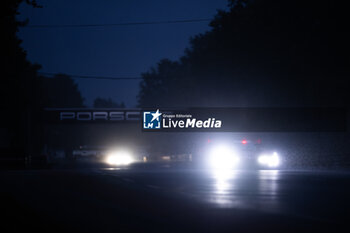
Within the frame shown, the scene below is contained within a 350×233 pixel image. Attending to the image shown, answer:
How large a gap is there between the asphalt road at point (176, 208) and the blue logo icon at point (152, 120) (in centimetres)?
1683

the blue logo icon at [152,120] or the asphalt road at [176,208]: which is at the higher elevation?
the blue logo icon at [152,120]

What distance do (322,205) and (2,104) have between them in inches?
1463

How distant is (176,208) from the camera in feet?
31.1

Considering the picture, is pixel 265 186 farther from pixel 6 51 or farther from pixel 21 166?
pixel 21 166

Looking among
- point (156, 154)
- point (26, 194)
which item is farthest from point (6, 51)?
point (156, 154)

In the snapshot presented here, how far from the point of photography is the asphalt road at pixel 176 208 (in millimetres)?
7652

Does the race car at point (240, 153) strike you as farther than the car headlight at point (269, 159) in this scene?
No

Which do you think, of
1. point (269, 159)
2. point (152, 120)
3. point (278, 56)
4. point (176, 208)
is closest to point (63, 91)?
point (278, 56)

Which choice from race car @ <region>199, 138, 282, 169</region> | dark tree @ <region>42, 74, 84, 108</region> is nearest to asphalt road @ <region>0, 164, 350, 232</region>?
race car @ <region>199, 138, 282, 169</region>

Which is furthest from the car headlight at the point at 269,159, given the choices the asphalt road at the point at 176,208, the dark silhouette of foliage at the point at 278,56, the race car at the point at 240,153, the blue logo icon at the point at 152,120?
the asphalt road at the point at 176,208

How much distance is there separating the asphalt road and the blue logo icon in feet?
55.2

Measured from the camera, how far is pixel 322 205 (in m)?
9.85

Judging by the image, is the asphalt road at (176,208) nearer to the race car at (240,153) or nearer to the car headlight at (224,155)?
the race car at (240,153)

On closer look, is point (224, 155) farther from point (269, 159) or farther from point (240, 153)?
point (269, 159)
